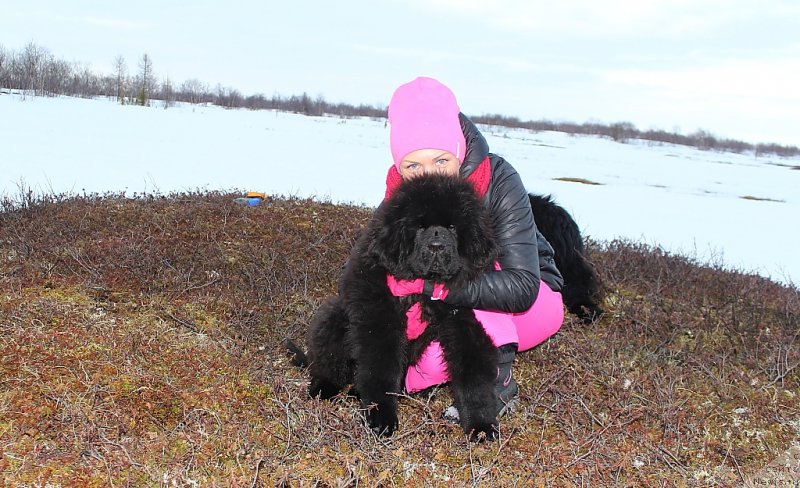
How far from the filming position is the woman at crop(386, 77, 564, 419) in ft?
10.6

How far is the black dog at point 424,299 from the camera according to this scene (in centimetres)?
304

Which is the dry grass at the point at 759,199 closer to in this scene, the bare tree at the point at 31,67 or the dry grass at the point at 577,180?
the dry grass at the point at 577,180

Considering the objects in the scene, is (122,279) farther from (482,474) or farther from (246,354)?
(482,474)

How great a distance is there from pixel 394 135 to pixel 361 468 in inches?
66.9

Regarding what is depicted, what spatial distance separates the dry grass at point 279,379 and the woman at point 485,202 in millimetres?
361

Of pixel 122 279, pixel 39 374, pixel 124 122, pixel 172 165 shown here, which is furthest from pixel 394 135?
pixel 124 122

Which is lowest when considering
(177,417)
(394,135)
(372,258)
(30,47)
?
(177,417)

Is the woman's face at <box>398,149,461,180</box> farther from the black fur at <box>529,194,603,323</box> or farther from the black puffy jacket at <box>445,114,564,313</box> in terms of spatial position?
the black fur at <box>529,194,603,323</box>

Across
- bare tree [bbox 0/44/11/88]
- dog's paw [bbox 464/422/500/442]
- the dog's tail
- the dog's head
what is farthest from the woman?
bare tree [bbox 0/44/11/88]

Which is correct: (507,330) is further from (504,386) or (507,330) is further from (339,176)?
(339,176)

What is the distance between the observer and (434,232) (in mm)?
3041

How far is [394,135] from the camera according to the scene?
3.43m

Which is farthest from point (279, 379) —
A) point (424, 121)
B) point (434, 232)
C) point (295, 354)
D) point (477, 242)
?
point (424, 121)

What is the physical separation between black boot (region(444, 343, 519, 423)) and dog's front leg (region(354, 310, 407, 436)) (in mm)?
396
